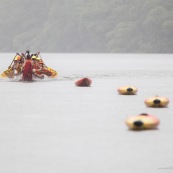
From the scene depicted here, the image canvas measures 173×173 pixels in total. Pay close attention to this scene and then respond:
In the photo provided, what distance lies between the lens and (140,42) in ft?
564

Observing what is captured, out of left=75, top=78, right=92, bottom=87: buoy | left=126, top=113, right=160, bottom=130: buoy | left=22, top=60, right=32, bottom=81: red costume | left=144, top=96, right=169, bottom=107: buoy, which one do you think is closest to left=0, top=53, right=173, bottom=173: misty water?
left=126, top=113, right=160, bottom=130: buoy

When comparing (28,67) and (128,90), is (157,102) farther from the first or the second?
(28,67)

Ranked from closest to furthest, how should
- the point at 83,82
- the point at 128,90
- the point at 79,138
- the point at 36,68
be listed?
the point at 79,138 → the point at 128,90 → the point at 83,82 → the point at 36,68

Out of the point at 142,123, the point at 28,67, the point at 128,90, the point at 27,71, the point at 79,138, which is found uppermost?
the point at 27,71

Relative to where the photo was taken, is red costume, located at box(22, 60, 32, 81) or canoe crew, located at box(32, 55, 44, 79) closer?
red costume, located at box(22, 60, 32, 81)

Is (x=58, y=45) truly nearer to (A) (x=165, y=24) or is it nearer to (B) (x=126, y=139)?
(A) (x=165, y=24)

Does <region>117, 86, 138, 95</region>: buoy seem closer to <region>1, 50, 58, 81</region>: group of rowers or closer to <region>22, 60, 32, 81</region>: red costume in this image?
<region>22, 60, 32, 81</region>: red costume

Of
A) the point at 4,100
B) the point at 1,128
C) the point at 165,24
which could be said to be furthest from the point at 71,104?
the point at 165,24

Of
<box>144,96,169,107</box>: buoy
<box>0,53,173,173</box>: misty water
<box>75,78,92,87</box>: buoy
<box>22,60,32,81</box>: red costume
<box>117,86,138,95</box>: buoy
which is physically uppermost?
<box>22,60,32,81</box>: red costume

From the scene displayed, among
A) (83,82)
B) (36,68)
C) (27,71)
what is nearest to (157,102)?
(83,82)

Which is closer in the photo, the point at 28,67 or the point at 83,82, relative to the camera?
the point at 83,82

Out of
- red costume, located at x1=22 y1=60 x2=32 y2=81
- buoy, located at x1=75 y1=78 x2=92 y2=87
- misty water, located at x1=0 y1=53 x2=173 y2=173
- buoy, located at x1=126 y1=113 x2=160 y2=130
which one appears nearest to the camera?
misty water, located at x1=0 y1=53 x2=173 y2=173

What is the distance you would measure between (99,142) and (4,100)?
503 inches

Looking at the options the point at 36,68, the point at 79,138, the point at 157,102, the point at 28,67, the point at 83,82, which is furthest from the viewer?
the point at 36,68
